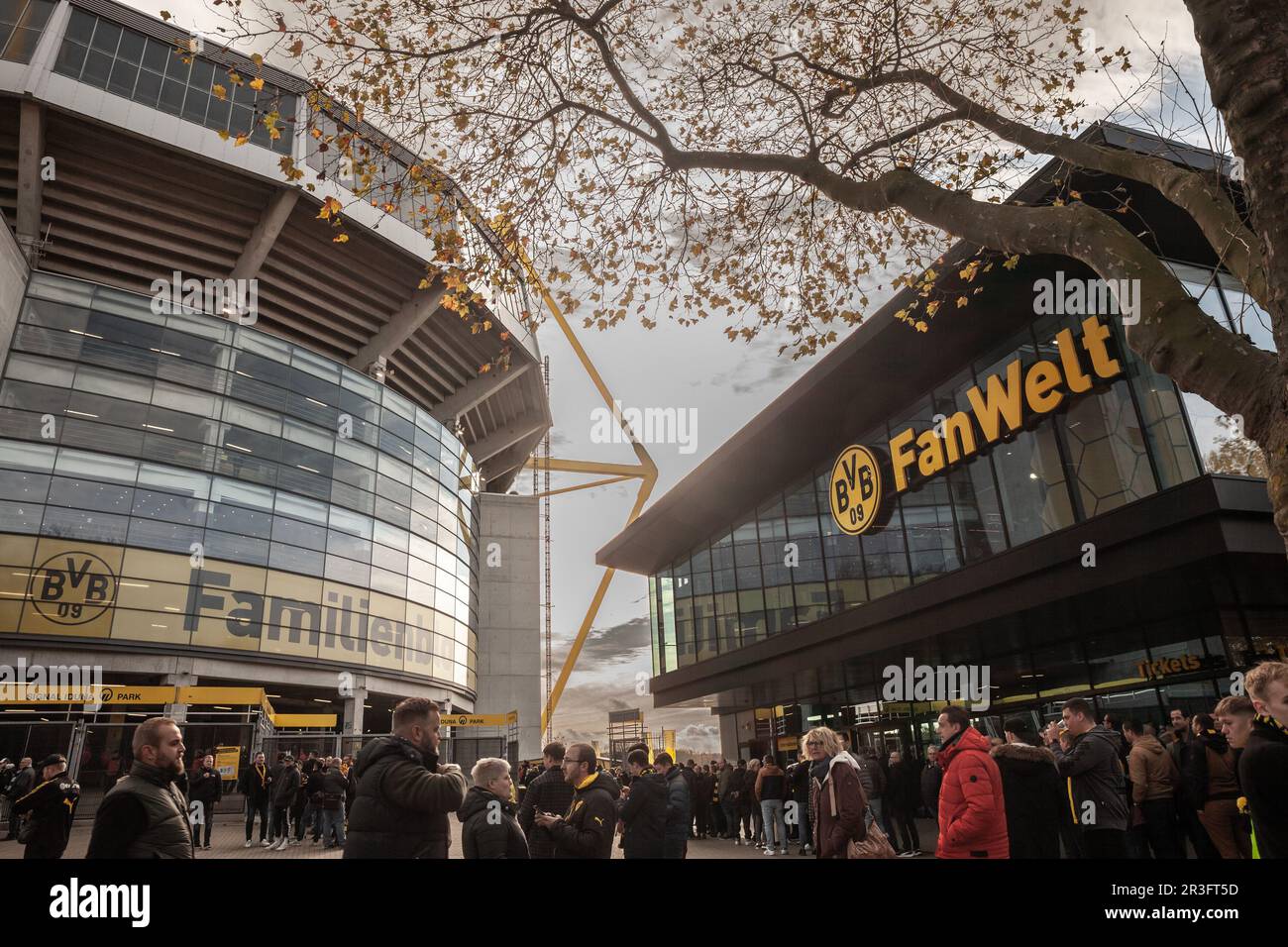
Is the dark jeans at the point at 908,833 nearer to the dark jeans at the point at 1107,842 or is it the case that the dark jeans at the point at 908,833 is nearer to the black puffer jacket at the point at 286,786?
the dark jeans at the point at 1107,842

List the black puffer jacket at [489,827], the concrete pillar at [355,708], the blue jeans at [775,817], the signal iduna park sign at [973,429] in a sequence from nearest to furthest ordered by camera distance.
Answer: the black puffer jacket at [489,827]
the signal iduna park sign at [973,429]
the blue jeans at [775,817]
the concrete pillar at [355,708]

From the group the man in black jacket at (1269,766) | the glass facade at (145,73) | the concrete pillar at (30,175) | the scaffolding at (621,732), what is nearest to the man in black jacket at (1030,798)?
the man in black jacket at (1269,766)

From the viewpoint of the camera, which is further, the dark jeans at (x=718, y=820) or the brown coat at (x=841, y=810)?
the dark jeans at (x=718, y=820)

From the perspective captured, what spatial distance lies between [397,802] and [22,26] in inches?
1327

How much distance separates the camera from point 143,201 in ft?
87.1

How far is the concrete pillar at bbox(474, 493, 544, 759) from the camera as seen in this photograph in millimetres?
45188

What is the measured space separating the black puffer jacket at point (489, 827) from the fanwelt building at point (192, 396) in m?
17.2

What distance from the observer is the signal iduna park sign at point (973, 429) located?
11.3 metres

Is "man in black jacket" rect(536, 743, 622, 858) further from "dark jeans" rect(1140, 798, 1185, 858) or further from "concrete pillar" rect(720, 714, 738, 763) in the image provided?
"concrete pillar" rect(720, 714, 738, 763)

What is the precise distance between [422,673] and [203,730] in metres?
12.3

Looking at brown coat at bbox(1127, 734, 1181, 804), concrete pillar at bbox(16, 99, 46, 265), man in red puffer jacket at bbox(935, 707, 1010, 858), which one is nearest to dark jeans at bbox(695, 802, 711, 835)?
brown coat at bbox(1127, 734, 1181, 804)

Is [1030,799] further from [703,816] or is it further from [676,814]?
[703,816]

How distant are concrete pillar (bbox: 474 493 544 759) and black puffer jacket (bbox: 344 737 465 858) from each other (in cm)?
4191

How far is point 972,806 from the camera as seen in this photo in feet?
15.2
